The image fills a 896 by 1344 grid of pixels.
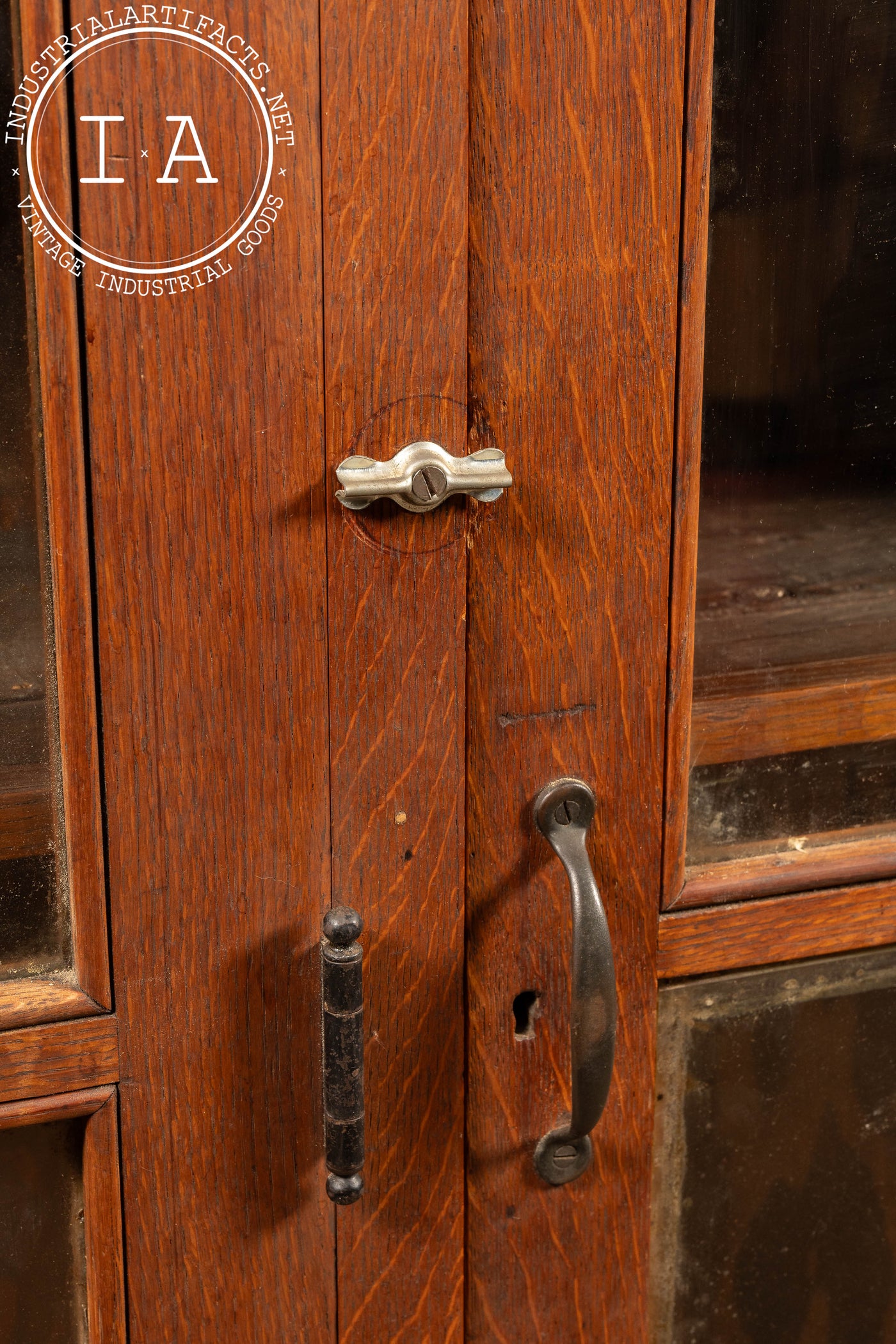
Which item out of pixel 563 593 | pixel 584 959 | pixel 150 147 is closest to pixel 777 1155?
pixel 584 959

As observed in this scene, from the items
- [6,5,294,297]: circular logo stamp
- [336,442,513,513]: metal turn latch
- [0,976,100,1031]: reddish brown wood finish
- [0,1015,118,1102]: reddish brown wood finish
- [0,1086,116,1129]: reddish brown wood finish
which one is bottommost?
[0,1086,116,1129]: reddish brown wood finish

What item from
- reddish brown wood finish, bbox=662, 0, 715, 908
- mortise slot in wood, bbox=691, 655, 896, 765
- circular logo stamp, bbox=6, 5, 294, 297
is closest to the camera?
circular logo stamp, bbox=6, 5, 294, 297

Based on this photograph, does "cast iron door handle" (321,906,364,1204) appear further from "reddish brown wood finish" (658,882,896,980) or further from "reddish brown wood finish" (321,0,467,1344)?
"reddish brown wood finish" (658,882,896,980)

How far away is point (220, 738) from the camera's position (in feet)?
2.23

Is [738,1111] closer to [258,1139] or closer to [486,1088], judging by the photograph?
[486,1088]

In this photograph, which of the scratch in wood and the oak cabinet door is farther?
the scratch in wood

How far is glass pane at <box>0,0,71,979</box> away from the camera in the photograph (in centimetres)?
62

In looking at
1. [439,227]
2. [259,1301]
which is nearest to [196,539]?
[439,227]

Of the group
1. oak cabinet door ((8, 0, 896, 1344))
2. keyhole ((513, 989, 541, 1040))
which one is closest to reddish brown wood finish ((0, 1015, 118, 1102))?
oak cabinet door ((8, 0, 896, 1344))

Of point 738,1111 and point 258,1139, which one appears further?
point 738,1111

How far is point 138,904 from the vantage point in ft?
2.25

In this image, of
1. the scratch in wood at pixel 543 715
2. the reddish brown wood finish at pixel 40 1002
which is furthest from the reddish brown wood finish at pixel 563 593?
the reddish brown wood finish at pixel 40 1002

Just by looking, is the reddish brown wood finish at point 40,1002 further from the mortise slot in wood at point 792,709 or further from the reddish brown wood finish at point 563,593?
the mortise slot in wood at point 792,709

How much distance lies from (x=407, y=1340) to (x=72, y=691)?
1.47 feet
